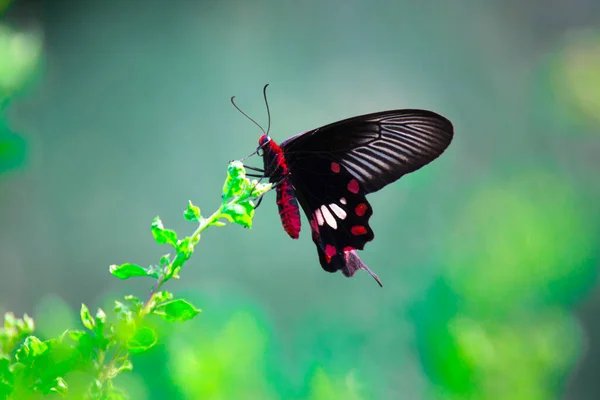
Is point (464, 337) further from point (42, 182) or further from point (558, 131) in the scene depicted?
point (558, 131)

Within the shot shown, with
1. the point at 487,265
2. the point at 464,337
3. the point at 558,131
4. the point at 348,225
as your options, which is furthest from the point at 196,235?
the point at 558,131

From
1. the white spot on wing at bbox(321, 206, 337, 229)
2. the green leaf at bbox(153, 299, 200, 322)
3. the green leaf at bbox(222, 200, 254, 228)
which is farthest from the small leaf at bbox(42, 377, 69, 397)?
the white spot on wing at bbox(321, 206, 337, 229)

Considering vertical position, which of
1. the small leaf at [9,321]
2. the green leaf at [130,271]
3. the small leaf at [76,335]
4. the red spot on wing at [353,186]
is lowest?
the red spot on wing at [353,186]

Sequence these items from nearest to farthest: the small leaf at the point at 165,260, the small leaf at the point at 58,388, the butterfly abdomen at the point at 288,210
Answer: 1. the small leaf at the point at 58,388
2. the small leaf at the point at 165,260
3. the butterfly abdomen at the point at 288,210

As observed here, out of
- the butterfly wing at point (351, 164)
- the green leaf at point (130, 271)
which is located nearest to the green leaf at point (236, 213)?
the green leaf at point (130, 271)

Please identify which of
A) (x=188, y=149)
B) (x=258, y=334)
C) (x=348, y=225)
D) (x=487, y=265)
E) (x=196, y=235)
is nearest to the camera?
(x=196, y=235)

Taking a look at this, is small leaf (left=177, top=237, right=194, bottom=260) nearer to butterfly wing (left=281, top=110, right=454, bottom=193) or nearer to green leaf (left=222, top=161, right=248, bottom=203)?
green leaf (left=222, top=161, right=248, bottom=203)

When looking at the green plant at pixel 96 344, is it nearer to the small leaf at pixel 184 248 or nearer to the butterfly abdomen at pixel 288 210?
the small leaf at pixel 184 248

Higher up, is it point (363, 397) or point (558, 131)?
point (363, 397)
